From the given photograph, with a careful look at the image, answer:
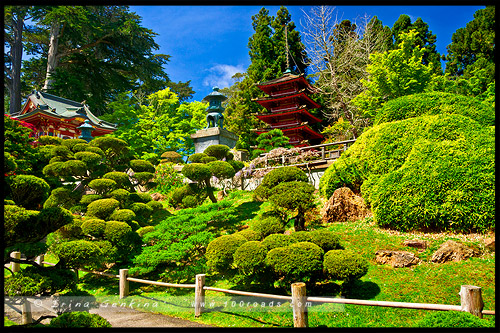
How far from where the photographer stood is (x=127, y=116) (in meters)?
23.6

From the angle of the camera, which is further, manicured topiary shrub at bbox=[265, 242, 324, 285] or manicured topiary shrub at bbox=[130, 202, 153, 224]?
manicured topiary shrub at bbox=[130, 202, 153, 224]

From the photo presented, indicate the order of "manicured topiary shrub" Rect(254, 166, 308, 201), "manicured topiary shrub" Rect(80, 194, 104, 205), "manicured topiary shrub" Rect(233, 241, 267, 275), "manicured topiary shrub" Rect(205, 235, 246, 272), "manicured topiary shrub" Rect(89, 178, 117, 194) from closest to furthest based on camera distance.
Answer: "manicured topiary shrub" Rect(233, 241, 267, 275) → "manicured topiary shrub" Rect(205, 235, 246, 272) → "manicured topiary shrub" Rect(254, 166, 308, 201) → "manicured topiary shrub" Rect(80, 194, 104, 205) → "manicured topiary shrub" Rect(89, 178, 117, 194)

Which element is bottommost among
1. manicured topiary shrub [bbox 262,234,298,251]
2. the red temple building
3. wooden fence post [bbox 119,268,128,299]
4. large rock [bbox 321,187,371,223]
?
wooden fence post [bbox 119,268,128,299]

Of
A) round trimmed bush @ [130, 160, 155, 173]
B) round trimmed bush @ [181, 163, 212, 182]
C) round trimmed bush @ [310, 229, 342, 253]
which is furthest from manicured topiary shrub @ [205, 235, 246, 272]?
round trimmed bush @ [130, 160, 155, 173]

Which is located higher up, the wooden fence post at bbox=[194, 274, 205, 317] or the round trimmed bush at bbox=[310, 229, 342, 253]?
the round trimmed bush at bbox=[310, 229, 342, 253]

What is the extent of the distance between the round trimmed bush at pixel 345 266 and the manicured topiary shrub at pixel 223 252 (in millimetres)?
2089

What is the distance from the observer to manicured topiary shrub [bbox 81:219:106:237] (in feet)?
28.4

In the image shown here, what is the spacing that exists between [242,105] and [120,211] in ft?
58.8

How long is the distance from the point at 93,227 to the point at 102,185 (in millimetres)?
2233

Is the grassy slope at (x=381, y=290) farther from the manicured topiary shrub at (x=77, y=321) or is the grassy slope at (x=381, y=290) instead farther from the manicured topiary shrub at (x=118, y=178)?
the manicured topiary shrub at (x=118, y=178)

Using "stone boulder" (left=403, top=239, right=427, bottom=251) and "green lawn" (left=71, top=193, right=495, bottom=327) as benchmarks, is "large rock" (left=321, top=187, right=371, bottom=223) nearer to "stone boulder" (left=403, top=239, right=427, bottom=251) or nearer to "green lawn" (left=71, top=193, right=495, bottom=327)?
"green lawn" (left=71, top=193, right=495, bottom=327)

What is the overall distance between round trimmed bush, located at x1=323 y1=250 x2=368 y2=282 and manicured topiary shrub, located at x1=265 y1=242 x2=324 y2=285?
0.72 feet

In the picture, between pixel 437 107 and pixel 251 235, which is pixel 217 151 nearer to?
pixel 251 235
